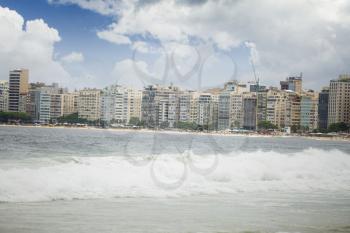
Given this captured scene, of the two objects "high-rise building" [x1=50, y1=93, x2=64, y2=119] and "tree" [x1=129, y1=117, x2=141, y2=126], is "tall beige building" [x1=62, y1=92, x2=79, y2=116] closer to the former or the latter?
"high-rise building" [x1=50, y1=93, x2=64, y2=119]

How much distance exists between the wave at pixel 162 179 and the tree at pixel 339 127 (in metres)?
135

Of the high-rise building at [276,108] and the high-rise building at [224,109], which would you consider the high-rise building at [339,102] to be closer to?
Result: the high-rise building at [276,108]

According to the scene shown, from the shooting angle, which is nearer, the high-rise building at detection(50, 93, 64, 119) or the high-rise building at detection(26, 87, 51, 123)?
the high-rise building at detection(26, 87, 51, 123)

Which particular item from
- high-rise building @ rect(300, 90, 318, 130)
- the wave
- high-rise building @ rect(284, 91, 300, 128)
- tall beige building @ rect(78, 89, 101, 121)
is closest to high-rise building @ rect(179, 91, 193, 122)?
tall beige building @ rect(78, 89, 101, 121)

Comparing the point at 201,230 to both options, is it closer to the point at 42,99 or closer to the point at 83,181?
the point at 83,181

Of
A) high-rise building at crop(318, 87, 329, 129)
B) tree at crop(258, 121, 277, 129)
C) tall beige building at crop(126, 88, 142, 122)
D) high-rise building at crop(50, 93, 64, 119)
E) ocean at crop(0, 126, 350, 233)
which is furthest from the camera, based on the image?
high-rise building at crop(318, 87, 329, 129)

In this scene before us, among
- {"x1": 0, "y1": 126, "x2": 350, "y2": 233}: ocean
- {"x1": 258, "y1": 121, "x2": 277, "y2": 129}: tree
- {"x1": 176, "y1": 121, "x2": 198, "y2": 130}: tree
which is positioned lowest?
{"x1": 0, "y1": 126, "x2": 350, "y2": 233}: ocean

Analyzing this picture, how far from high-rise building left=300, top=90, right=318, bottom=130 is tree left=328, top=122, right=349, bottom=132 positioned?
1249 cm

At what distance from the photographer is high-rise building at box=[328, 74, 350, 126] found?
169250mm

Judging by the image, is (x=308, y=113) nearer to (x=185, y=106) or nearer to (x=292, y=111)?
(x=292, y=111)

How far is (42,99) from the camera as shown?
167m

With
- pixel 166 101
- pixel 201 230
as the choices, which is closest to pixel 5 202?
pixel 201 230

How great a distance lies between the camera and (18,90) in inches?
6816

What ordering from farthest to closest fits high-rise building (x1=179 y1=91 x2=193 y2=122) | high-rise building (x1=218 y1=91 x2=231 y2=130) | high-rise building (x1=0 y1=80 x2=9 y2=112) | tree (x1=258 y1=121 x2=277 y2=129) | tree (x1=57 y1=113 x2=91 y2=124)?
high-rise building (x1=0 y1=80 x2=9 y2=112) < high-rise building (x1=218 y1=91 x2=231 y2=130) < high-rise building (x1=179 y1=91 x2=193 y2=122) < tree (x1=258 y1=121 x2=277 y2=129) < tree (x1=57 y1=113 x2=91 y2=124)
